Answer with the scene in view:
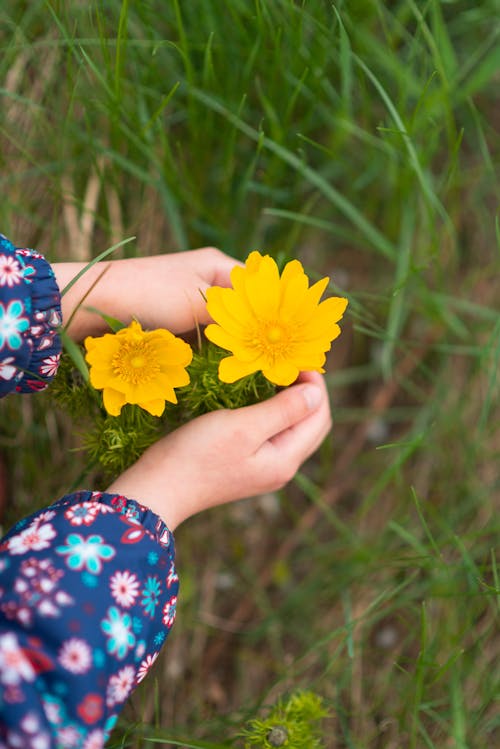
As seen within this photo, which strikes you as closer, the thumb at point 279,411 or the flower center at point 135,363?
the flower center at point 135,363

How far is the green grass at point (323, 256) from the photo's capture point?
1170mm

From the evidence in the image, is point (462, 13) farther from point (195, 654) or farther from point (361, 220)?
point (195, 654)

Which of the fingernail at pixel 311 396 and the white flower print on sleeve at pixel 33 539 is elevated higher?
the fingernail at pixel 311 396

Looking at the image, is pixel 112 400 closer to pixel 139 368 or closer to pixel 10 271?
pixel 139 368

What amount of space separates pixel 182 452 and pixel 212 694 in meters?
0.69

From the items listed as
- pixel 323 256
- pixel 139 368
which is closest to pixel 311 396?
pixel 139 368

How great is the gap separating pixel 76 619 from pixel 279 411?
389 millimetres

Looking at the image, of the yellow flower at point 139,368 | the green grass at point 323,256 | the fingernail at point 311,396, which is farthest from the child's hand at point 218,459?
the green grass at point 323,256

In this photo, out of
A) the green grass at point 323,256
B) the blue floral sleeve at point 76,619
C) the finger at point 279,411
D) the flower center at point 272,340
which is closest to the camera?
the blue floral sleeve at point 76,619

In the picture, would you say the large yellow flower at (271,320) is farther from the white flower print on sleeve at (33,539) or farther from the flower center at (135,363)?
the white flower print on sleeve at (33,539)

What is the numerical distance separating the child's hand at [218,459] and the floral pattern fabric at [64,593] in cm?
5

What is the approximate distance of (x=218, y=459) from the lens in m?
1.01

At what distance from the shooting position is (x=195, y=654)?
1.43m

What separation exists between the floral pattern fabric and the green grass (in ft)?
0.78
